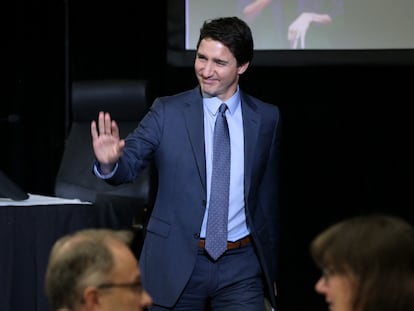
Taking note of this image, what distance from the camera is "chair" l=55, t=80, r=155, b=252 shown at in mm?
4731

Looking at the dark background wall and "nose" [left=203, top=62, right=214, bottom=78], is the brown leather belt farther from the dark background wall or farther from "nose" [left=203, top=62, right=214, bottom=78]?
the dark background wall

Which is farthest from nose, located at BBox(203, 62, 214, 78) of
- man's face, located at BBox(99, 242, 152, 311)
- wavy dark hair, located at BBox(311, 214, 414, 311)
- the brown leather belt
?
wavy dark hair, located at BBox(311, 214, 414, 311)

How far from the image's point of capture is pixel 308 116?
204 inches

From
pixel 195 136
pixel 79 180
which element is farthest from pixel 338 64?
pixel 195 136

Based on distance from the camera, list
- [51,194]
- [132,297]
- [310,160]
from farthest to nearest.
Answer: [51,194] < [310,160] < [132,297]

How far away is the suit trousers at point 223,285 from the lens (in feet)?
10.8

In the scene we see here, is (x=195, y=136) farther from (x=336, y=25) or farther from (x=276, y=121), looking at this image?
(x=336, y=25)

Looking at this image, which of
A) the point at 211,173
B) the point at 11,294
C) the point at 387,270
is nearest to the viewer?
the point at 387,270

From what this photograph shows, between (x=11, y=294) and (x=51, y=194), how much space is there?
7.47 ft

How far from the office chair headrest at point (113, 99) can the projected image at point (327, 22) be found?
67cm

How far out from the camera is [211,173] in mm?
3299

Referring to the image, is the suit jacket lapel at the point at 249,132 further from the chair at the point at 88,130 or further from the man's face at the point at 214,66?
the chair at the point at 88,130

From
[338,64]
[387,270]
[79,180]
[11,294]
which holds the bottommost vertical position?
[11,294]

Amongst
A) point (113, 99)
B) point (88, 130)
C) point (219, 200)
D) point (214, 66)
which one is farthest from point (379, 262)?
point (88, 130)
